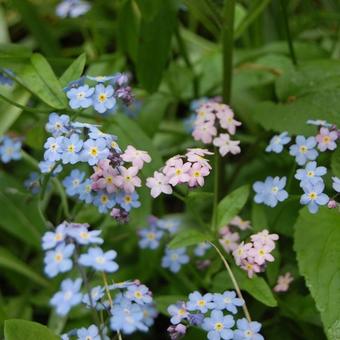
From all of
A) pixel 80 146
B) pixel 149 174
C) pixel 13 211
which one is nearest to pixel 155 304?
pixel 149 174

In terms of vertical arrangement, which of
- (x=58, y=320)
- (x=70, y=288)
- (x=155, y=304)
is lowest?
(x=58, y=320)

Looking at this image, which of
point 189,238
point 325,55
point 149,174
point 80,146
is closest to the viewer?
point 80,146

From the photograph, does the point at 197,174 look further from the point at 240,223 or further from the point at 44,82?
the point at 44,82

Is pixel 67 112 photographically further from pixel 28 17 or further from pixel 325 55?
pixel 325 55

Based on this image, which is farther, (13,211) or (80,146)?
(13,211)

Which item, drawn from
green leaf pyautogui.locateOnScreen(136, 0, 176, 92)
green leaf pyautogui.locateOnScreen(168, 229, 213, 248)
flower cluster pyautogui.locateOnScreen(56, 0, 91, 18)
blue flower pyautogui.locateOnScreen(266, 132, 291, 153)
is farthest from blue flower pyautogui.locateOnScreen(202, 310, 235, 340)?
flower cluster pyautogui.locateOnScreen(56, 0, 91, 18)

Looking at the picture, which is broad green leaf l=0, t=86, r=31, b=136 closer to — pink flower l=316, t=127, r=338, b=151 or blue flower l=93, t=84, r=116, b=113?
blue flower l=93, t=84, r=116, b=113
